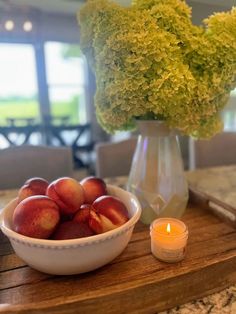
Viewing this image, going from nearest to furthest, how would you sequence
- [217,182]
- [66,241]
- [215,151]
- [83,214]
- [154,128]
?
[66,241] → [83,214] → [154,128] → [217,182] → [215,151]

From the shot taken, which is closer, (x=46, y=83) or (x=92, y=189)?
(x=92, y=189)

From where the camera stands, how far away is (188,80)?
0.66 meters

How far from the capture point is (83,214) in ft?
2.02

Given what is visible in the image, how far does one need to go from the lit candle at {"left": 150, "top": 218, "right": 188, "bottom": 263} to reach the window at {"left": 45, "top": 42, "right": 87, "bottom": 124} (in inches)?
132

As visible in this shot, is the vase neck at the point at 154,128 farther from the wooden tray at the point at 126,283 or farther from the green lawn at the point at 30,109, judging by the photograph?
the green lawn at the point at 30,109

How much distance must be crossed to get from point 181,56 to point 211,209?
0.48 meters

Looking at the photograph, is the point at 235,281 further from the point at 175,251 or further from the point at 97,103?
the point at 97,103

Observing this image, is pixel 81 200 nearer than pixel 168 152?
Yes

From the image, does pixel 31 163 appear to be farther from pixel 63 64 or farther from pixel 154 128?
pixel 63 64

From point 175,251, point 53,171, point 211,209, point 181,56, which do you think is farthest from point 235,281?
point 53,171

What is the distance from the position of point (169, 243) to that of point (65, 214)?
241 millimetres

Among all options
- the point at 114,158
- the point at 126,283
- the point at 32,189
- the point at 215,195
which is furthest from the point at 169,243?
the point at 114,158

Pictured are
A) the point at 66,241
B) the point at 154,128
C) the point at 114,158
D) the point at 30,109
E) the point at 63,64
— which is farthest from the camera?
the point at 63,64

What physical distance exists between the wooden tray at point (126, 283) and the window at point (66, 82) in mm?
3355
